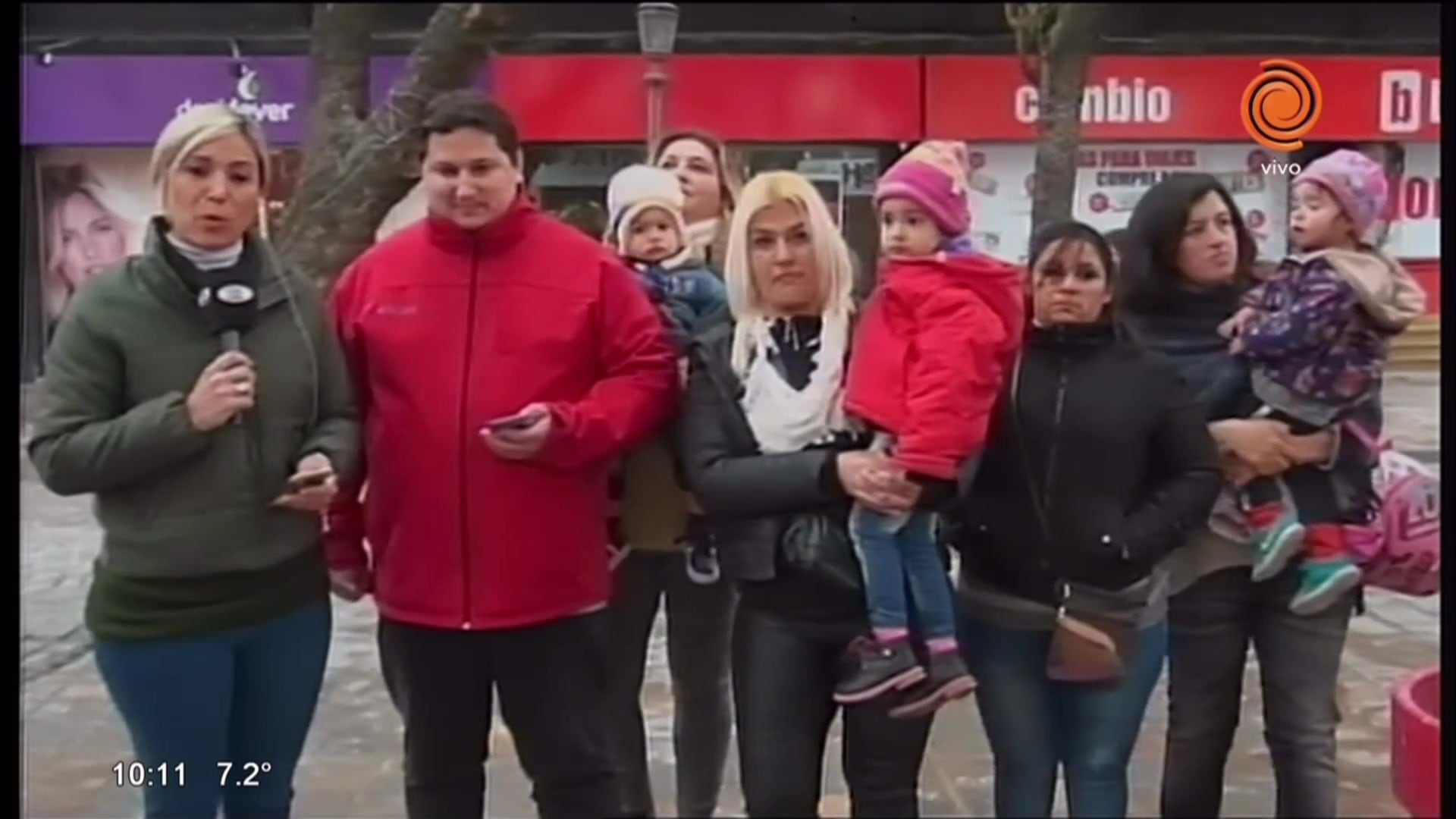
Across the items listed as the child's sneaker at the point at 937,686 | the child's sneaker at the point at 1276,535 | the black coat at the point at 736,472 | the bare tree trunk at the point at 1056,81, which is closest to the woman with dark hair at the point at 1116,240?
the bare tree trunk at the point at 1056,81

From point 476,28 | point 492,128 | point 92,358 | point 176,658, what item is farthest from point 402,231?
point 476,28

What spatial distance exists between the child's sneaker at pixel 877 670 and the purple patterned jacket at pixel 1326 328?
0.72 meters

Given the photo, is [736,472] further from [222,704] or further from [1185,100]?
[1185,100]

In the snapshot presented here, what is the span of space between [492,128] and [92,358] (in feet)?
2.13

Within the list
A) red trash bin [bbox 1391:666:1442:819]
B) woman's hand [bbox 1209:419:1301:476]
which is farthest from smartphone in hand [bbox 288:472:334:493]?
red trash bin [bbox 1391:666:1442:819]

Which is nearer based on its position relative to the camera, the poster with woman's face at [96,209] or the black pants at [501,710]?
the black pants at [501,710]

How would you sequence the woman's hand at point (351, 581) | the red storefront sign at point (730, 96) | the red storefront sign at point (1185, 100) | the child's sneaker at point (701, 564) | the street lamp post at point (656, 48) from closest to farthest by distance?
the woman's hand at point (351, 581) → the child's sneaker at point (701, 564) → the red storefront sign at point (1185, 100) → the red storefront sign at point (730, 96) → the street lamp post at point (656, 48)

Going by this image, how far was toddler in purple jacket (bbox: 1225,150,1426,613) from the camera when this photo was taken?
103 inches

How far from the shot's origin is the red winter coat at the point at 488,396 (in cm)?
242

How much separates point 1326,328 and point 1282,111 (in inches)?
18.3

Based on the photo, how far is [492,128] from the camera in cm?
245

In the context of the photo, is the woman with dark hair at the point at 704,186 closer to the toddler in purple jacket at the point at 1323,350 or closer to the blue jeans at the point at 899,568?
the blue jeans at the point at 899,568

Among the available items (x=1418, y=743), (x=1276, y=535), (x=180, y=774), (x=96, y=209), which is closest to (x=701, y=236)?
(x=1276, y=535)

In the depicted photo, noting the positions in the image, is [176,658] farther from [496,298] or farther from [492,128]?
[492,128]
